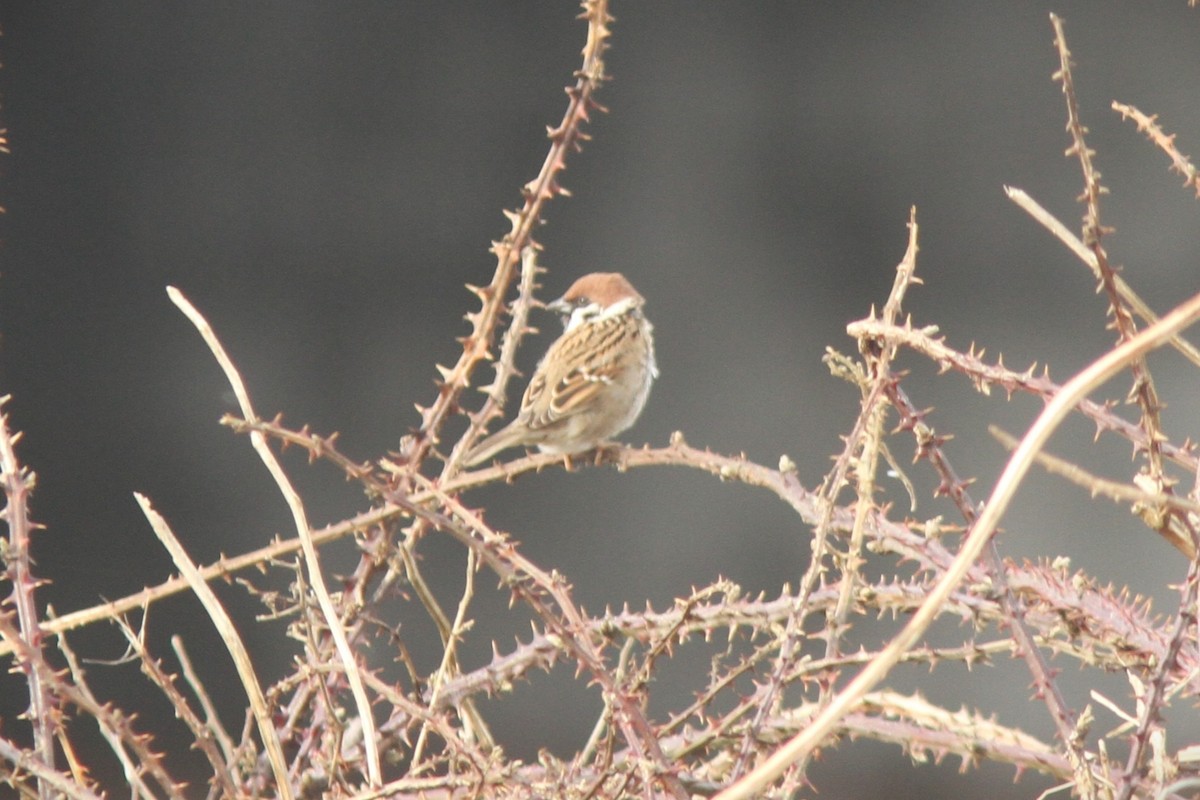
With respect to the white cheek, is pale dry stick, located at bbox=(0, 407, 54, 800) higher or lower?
lower

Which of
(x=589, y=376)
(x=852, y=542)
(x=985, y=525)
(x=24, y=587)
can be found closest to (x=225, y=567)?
(x=24, y=587)

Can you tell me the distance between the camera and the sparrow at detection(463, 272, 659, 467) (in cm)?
233

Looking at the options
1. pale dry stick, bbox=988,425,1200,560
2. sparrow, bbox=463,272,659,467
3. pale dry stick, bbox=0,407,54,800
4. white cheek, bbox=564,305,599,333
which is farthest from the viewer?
white cheek, bbox=564,305,599,333

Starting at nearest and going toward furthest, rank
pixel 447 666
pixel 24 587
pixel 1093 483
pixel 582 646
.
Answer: pixel 1093 483 → pixel 582 646 → pixel 24 587 → pixel 447 666

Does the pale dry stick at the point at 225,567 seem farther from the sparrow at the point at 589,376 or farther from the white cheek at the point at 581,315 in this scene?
the white cheek at the point at 581,315

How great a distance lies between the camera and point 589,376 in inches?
95.2

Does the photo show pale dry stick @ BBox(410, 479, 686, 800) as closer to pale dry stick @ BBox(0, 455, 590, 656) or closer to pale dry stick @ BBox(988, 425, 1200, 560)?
pale dry stick @ BBox(0, 455, 590, 656)

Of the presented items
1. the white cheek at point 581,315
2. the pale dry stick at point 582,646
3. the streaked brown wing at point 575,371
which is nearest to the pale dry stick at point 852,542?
the pale dry stick at point 582,646

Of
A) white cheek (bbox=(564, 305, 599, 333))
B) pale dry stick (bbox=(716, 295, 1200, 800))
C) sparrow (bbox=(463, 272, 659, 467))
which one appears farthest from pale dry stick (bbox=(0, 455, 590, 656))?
white cheek (bbox=(564, 305, 599, 333))

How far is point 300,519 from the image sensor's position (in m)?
0.81

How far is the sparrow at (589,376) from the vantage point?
7.66ft

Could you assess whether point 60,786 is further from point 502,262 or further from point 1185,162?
point 1185,162

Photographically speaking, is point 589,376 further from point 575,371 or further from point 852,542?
point 852,542

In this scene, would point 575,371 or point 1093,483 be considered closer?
point 1093,483
